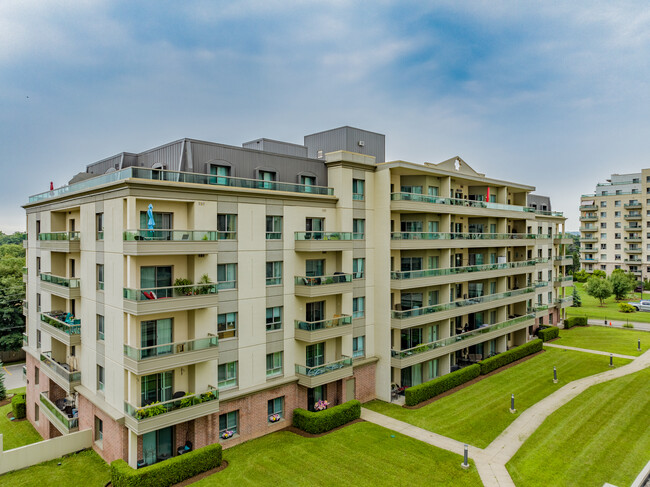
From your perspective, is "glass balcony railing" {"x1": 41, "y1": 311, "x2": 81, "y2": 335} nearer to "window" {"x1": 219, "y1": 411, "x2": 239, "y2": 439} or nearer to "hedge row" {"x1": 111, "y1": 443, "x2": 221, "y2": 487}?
"hedge row" {"x1": 111, "y1": 443, "x2": 221, "y2": 487}

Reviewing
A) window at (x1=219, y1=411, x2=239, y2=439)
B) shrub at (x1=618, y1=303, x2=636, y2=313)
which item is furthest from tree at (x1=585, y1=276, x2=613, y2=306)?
window at (x1=219, y1=411, x2=239, y2=439)

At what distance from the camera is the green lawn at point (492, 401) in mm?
26203

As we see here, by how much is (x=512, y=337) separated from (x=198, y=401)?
1448 inches

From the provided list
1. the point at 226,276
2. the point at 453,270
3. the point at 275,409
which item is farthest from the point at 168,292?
the point at 453,270

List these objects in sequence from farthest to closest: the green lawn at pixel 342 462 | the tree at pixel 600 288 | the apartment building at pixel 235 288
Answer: the tree at pixel 600 288, the apartment building at pixel 235 288, the green lawn at pixel 342 462

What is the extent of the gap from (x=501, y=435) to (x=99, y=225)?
26989mm

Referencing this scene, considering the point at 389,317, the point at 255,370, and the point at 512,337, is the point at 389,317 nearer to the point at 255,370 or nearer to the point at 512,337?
the point at 255,370

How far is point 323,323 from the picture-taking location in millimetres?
26969

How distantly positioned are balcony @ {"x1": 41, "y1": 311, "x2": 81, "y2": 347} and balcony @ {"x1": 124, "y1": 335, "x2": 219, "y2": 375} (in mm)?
7367

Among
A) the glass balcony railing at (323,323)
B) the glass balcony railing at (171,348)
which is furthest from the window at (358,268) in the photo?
the glass balcony railing at (171,348)

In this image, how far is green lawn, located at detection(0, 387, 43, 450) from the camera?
28.2 metres

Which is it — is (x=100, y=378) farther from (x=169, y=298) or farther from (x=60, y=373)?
(x=169, y=298)

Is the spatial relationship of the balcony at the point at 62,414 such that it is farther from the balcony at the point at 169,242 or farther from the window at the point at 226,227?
the window at the point at 226,227

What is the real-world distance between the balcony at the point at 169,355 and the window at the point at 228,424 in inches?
159
